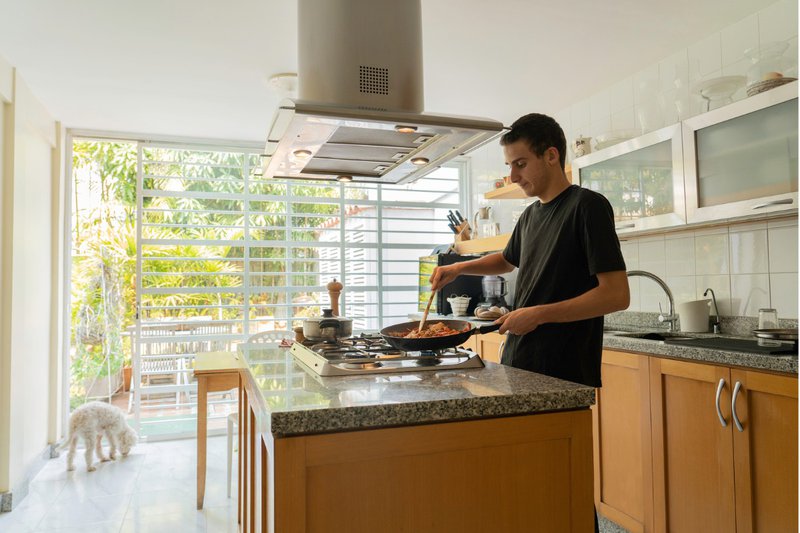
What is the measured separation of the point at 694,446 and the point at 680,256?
3.80 feet

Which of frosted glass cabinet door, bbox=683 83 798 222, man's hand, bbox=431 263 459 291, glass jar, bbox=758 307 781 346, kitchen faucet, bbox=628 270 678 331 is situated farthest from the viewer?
kitchen faucet, bbox=628 270 678 331

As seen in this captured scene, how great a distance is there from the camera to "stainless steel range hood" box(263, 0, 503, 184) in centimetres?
Result: 175

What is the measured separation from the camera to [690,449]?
2080 mm

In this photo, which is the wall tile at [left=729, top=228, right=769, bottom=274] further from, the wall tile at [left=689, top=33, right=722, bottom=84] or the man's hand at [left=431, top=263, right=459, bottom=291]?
the man's hand at [left=431, top=263, right=459, bottom=291]

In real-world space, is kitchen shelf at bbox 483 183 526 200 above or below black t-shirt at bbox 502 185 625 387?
above

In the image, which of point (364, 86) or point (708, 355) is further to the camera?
point (708, 355)

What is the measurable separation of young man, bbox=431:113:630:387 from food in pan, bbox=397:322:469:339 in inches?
5.9

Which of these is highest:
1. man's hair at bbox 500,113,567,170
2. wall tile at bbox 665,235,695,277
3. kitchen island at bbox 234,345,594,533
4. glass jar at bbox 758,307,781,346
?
man's hair at bbox 500,113,567,170

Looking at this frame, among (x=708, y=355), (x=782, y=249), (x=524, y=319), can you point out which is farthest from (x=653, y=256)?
(x=524, y=319)

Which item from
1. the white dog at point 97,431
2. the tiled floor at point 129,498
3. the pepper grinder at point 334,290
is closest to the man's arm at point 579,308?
the pepper grinder at point 334,290

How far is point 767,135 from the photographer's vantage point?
212cm

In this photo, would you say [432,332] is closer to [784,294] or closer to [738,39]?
[784,294]

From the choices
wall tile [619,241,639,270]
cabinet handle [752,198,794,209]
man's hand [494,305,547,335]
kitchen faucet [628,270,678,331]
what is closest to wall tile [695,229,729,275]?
kitchen faucet [628,270,678,331]

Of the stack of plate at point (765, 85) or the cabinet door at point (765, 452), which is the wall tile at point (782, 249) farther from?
the cabinet door at point (765, 452)
